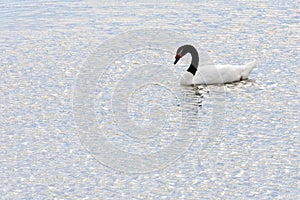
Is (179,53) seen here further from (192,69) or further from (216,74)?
(216,74)

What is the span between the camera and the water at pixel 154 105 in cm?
1448

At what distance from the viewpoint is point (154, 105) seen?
61.9ft

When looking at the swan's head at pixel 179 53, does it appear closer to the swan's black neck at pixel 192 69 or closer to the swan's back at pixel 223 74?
the swan's black neck at pixel 192 69

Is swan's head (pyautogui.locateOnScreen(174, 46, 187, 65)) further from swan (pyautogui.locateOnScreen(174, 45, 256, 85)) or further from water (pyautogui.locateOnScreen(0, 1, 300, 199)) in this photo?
swan (pyautogui.locateOnScreen(174, 45, 256, 85))

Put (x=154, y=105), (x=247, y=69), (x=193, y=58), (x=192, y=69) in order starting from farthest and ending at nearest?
(x=193, y=58) → (x=192, y=69) → (x=247, y=69) → (x=154, y=105)

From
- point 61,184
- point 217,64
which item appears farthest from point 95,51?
point 61,184

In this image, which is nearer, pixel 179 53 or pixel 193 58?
pixel 193 58

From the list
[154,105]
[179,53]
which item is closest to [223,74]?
[179,53]

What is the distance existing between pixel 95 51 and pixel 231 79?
14.5ft

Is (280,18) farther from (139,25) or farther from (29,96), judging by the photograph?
(29,96)

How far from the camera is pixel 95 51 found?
2317 centimetres

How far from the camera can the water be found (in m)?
14.5

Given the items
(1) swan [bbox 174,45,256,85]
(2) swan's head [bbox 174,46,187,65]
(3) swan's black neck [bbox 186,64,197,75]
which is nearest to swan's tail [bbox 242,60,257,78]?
(1) swan [bbox 174,45,256,85]

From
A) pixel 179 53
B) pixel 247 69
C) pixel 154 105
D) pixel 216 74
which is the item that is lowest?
pixel 154 105
